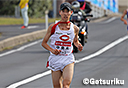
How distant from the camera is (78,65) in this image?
12.1 meters

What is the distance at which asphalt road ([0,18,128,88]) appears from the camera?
31.8 feet


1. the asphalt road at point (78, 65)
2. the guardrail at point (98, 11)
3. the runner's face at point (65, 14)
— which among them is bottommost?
the guardrail at point (98, 11)

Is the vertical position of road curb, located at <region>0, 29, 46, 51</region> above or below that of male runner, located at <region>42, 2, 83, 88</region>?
below

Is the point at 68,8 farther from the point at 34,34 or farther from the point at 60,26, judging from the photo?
the point at 34,34

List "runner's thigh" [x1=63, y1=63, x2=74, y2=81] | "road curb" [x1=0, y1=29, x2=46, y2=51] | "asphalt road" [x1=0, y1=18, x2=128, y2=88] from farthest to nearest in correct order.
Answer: "road curb" [x1=0, y1=29, x2=46, y2=51], "asphalt road" [x1=0, y1=18, x2=128, y2=88], "runner's thigh" [x1=63, y1=63, x2=74, y2=81]

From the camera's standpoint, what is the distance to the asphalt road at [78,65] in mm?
9679

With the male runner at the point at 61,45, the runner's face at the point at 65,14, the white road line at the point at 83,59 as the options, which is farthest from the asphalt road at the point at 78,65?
the runner's face at the point at 65,14

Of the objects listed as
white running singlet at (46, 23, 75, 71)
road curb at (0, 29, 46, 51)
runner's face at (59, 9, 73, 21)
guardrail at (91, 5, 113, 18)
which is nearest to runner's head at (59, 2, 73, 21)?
runner's face at (59, 9, 73, 21)

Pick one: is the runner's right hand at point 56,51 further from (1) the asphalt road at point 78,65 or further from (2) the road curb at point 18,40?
(2) the road curb at point 18,40

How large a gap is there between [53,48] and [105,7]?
34136 mm

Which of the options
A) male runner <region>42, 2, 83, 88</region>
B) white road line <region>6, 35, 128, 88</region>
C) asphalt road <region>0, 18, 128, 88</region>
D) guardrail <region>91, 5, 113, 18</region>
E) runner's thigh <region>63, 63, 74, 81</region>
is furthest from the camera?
guardrail <region>91, 5, 113, 18</region>

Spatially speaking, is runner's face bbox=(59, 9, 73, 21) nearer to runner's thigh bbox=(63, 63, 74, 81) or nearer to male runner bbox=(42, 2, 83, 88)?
male runner bbox=(42, 2, 83, 88)

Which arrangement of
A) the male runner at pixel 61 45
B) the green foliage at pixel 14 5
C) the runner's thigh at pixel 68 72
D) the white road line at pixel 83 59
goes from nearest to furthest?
the runner's thigh at pixel 68 72
the male runner at pixel 61 45
the white road line at pixel 83 59
the green foliage at pixel 14 5

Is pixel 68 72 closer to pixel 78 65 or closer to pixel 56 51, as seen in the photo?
pixel 56 51
